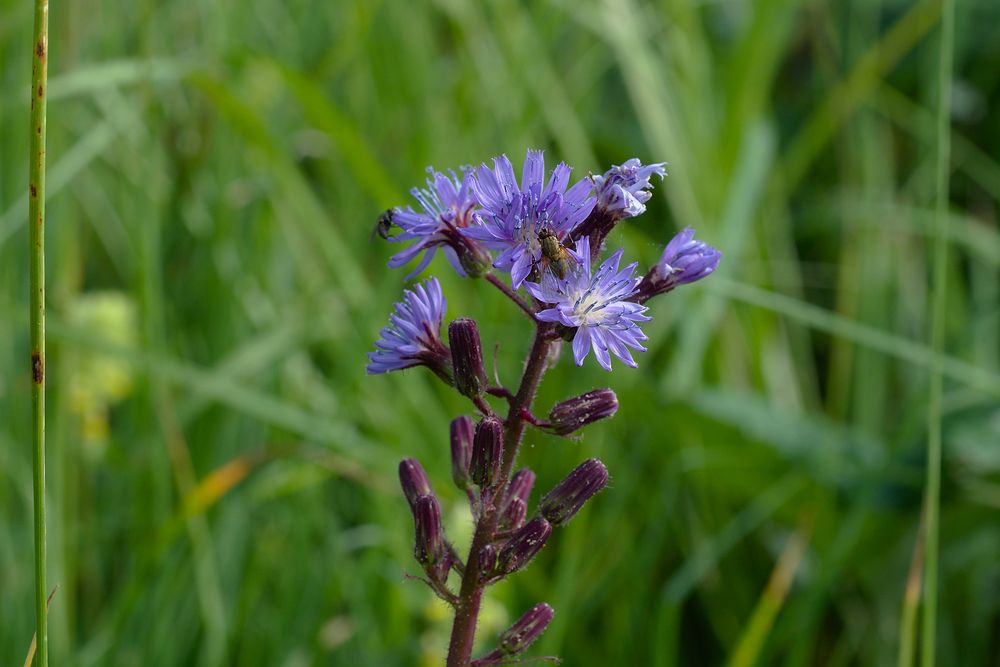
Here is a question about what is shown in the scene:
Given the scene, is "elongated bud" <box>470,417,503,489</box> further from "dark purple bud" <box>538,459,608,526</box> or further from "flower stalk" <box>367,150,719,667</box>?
"dark purple bud" <box>538,459,608,526</box>

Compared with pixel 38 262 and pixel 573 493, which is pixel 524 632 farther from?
pixel 38 262

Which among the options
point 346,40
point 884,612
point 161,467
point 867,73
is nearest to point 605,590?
point 884,612

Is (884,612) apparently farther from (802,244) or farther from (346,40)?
(346,40)

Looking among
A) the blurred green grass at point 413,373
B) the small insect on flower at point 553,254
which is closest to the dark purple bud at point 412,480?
the small insect on flower at point 553,254

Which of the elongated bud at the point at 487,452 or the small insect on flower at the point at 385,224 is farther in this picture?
the small insect on flower at the point at 385,224

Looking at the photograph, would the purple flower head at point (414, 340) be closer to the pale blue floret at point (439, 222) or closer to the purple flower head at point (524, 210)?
the pale blue floret at point (439, 222)
